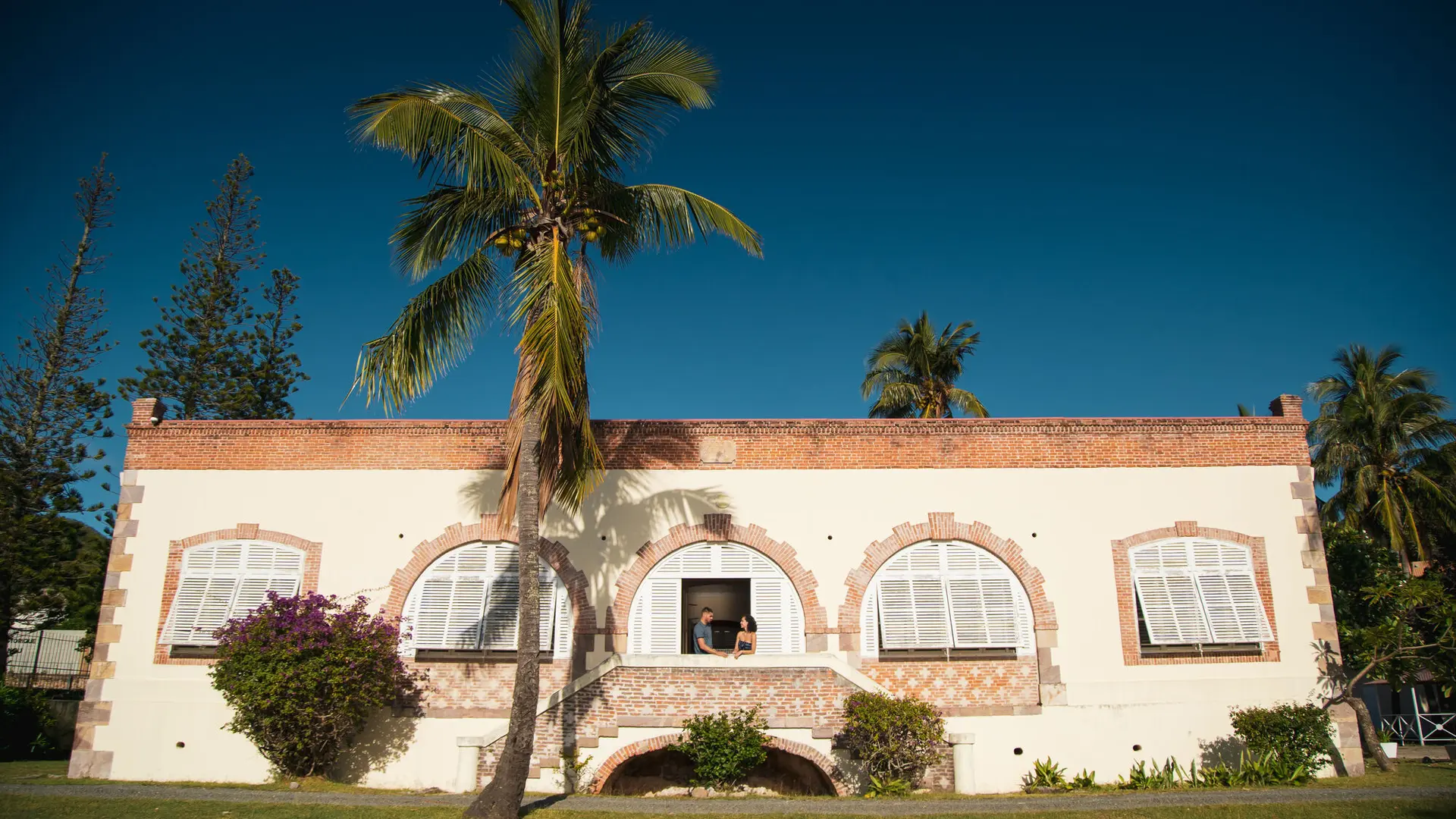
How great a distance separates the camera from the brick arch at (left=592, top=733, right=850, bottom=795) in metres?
12.4

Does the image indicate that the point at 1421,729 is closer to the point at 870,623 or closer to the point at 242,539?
the point at 870,623

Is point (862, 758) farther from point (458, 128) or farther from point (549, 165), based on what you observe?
point (458, 128)

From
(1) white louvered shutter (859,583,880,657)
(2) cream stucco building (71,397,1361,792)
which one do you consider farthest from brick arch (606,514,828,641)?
(1) white louvered shutter (859,583,880,657)

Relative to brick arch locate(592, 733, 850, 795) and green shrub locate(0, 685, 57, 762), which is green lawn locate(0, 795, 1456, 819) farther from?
green shrub locate(0, 685, 57, 762)

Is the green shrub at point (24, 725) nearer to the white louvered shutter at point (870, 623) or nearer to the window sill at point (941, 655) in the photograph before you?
the white louvered shutter at point (870, 623)

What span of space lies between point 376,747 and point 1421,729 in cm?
2291

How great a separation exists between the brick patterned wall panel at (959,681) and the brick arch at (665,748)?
171 cm

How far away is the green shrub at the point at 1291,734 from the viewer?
13203 millimetres

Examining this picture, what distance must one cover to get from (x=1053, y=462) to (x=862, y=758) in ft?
18.4

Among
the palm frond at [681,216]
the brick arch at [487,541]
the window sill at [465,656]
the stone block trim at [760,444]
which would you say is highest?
the palm frond at [681,216]

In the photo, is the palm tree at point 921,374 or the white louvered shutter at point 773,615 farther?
the palm tree at point 921,374

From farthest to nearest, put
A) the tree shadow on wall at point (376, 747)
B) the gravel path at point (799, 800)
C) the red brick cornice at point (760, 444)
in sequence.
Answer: the red brick cornice at point (760, 444), the tree shadow on wall at point (376, 747), the gravel path at point (799, 800)

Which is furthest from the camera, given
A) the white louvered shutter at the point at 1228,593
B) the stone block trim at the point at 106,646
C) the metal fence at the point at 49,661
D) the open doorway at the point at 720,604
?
the metal fence at the point at 49,661

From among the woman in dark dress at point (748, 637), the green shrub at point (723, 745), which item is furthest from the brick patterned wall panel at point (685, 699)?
the woman in dark dress at point (748, 637)
